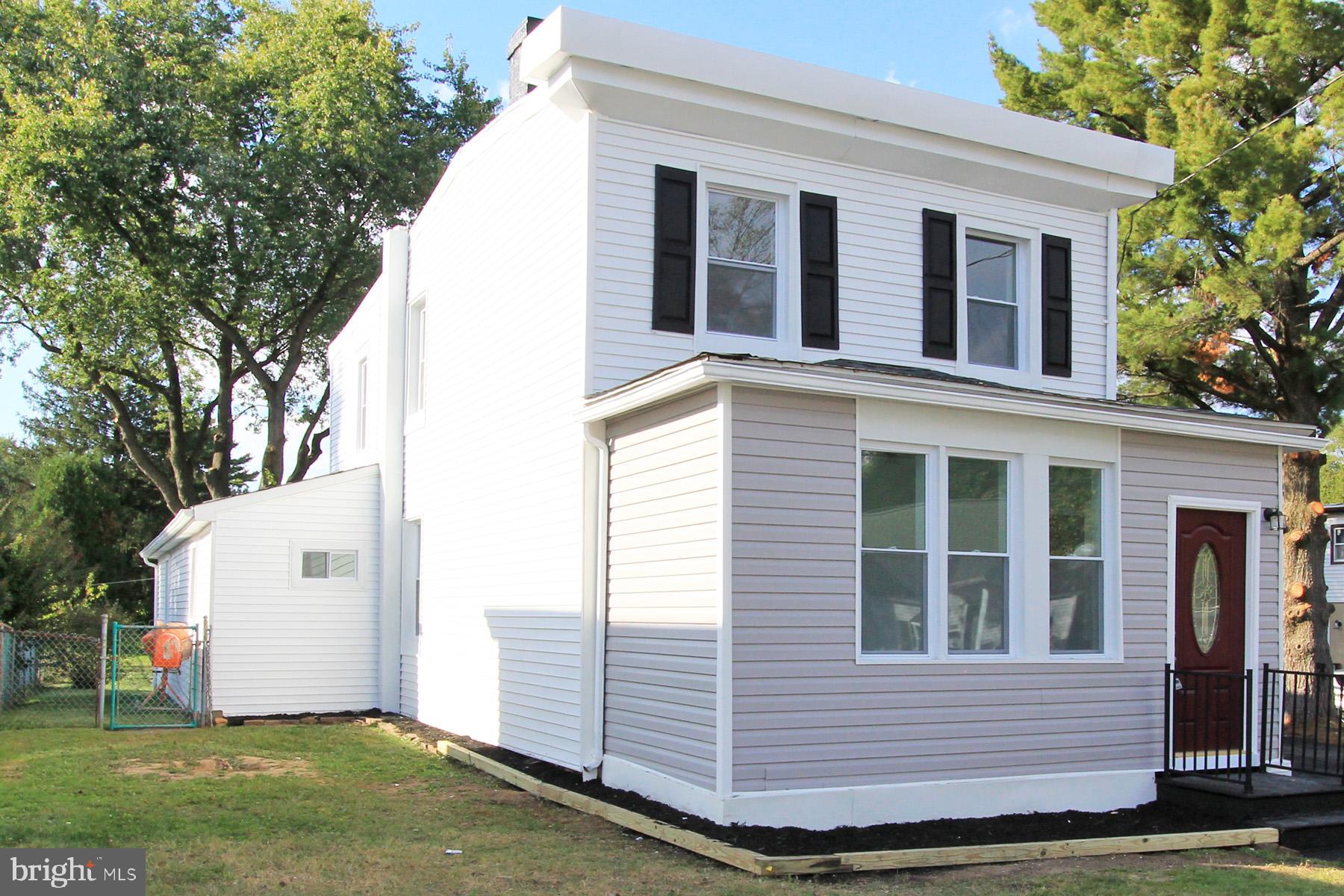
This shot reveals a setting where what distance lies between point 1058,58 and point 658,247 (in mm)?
12580

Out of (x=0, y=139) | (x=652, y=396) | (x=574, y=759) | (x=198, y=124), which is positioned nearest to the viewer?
(x=652, y=396)

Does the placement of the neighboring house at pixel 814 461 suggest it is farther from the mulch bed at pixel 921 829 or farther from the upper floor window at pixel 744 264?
the mulch bed at pixel 921 829

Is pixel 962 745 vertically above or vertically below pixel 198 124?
below

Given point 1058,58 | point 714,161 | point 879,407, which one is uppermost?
point 1058,58

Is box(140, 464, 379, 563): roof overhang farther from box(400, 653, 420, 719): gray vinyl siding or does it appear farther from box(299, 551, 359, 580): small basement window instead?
box(400, 653, 420, 719): gray vinyl siding

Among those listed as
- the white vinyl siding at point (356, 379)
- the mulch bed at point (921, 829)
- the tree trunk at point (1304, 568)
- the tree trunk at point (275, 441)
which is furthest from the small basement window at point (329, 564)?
the tree trunk at point (275, 441)

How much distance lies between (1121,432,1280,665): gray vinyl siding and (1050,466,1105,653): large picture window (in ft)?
0.80

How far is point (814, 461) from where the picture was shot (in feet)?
28.5

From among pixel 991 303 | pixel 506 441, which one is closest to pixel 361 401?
pixel 506 441

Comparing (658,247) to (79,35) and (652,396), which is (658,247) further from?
(79,35)

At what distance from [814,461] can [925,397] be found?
3.38ft

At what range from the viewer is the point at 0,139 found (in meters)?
26.8

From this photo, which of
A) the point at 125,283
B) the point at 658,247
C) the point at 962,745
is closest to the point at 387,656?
the point at 658,247

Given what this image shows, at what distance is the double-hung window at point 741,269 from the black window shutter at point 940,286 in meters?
1.73
